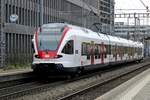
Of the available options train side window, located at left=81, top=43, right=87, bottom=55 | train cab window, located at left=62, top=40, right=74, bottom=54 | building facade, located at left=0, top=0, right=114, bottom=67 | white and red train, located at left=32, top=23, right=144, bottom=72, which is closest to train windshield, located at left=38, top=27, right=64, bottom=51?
white and red train, located at left=32, top=23, right=144, bottom=72

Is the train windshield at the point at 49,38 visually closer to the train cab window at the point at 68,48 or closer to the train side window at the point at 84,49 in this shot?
the train cab window at the point at 68,48

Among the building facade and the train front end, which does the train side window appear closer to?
the train front end

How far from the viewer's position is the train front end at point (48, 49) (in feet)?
73.1

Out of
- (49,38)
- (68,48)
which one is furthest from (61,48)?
(49,38)

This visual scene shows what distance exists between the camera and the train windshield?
74.0 ft

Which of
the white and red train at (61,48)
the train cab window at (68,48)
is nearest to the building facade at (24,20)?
the white and red train at (61,48)

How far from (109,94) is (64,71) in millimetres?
6200

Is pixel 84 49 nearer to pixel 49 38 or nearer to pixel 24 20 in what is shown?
pixel 49 38

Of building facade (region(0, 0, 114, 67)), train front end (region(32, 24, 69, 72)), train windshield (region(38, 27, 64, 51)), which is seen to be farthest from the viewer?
building facade (region(0, 0, 114, 67))

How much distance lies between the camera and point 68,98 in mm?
15383

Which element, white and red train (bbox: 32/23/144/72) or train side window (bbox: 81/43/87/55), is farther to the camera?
train side window (bbox: 81/43/87/55)

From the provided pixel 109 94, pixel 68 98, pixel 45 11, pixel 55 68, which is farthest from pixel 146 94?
pixel 45 11

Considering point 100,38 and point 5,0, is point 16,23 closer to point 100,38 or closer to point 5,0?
point 5,0

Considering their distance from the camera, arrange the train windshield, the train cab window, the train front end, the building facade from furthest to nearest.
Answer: the building facade → the train cab window → the train windshield → the train front end
